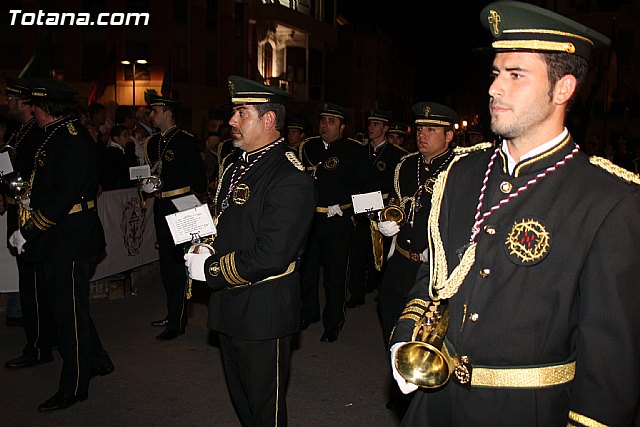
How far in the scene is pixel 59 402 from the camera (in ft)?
16.9

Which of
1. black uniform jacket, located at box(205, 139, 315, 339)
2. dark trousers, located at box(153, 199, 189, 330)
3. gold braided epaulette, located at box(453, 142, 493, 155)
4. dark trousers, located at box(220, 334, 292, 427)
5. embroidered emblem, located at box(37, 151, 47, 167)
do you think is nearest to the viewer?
gold braided epaulette, located at box(453, 142, 493, 155)

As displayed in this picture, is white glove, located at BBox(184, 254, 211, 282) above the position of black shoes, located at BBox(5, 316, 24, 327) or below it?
above

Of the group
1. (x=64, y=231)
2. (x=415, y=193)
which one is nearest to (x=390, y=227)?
(x=415, y=193)

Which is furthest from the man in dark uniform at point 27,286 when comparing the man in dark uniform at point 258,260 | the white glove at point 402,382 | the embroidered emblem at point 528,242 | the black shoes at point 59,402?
the embroidered emblem at point 528,242

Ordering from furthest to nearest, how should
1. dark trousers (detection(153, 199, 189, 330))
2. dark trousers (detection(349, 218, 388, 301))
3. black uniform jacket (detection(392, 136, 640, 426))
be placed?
dark trousers (detection(349, 218, 388, 301))
dark trousers (detection(153, 199, 189, 330))
black uniform jacket (detection(392, 136, 640, 426))

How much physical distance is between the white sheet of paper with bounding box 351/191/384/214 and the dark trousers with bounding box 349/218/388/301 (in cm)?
204

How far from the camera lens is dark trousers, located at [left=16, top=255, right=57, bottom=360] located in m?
6.05

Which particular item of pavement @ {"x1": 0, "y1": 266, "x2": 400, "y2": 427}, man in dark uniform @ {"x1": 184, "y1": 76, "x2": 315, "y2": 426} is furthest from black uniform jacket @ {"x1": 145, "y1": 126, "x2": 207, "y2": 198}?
man in dark uniform @ {"x1": 184, "y1": 76, "x2": 315, "y2": 426}

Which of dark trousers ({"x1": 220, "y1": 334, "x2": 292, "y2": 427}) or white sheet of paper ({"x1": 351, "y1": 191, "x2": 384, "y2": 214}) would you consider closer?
dark trousers ({"x1": 220, "y1": 334, "x2": 292, "y2": 427})

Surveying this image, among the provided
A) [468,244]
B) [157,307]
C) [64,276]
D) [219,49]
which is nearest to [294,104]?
[219,49]

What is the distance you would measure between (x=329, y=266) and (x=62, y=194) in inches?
127

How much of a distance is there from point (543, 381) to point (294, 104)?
38.8 meters

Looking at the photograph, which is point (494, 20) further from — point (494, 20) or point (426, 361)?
point (426, 361)

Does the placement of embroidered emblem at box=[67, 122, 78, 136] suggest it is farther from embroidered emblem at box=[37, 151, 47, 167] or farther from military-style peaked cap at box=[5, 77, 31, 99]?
military-style peaked cap at box=[5, 77, 31, 99]
